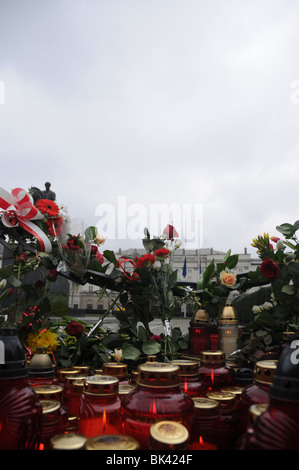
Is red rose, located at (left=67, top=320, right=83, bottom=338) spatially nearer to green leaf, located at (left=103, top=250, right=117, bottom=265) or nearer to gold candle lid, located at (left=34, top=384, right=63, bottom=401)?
green leaf, located at (left=103, top=250, right=117, bottom=265)

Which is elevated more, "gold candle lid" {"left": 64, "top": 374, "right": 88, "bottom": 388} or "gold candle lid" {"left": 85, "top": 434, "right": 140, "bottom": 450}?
"gold candle lid" {"left": 85, "top": 434, "right": 140, "bottom": 450}

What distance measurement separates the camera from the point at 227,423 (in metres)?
0.65

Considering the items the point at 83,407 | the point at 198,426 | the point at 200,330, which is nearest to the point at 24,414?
the point at 83,407

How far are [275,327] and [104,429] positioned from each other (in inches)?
29.7

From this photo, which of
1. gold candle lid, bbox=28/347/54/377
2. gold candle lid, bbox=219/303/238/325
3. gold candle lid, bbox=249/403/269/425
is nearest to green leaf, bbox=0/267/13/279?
gold candle lid, bbox=28/347/54/377

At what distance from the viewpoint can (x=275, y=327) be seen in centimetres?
115

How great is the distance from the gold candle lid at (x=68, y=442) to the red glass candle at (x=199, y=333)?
29.5 inches

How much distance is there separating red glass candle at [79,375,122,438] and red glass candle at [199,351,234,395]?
0.98 feet

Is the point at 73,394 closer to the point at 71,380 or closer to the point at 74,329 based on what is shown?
the point at 71,380

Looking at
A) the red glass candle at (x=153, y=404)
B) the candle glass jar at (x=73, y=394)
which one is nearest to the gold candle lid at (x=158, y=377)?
the red glass candle at (x=153, y=404)

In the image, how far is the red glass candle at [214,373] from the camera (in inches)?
32.8

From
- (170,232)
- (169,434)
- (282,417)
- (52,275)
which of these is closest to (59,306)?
(52,275)

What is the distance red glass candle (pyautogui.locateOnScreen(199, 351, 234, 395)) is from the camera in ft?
2.74
